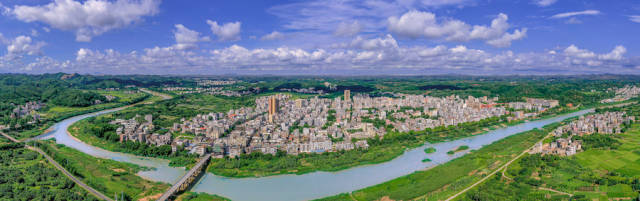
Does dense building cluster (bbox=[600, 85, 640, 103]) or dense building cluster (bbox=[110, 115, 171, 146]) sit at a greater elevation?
dense building cluster (bbox=[600, 85, 640, 103])

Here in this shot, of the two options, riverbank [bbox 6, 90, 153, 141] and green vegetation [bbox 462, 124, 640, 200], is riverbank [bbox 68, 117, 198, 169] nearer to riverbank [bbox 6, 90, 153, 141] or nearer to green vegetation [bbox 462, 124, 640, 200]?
riverbank [bbox 6, 90, 153, 141]

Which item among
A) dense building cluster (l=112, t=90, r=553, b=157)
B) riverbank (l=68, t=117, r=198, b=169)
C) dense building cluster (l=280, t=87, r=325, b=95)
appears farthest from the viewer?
dense building cluster (l=280, t=87, r=325, b=95)

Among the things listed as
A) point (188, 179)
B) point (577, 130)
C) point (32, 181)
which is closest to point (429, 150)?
point (577, 130)

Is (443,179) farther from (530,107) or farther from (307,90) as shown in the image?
(307,90)

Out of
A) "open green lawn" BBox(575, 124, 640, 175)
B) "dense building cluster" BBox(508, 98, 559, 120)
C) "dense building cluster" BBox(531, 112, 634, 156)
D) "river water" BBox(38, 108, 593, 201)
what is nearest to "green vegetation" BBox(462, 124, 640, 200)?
"open green lawn" BBox(575, 124, 640, 175)

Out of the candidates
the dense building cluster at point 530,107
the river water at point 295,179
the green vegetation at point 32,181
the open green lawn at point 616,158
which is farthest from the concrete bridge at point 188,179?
the dense building cluster at point 530,107

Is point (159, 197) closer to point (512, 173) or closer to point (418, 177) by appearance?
point (418, 177)
